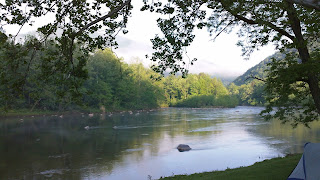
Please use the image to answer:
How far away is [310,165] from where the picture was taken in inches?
261

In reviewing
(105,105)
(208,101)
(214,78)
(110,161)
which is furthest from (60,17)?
(214,78)

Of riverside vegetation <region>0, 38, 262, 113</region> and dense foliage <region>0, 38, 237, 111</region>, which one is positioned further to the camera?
dense foliage <region>0, 38, 237, 111</region>

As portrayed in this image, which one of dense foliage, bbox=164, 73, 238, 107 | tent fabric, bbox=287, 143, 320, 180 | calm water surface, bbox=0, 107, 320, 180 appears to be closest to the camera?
tent fabric, bbox=287, 143, 320, 180

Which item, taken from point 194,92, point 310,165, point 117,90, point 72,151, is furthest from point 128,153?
point 194,92

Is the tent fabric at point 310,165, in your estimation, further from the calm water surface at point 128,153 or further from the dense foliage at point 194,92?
the dense foliage at point 194,92

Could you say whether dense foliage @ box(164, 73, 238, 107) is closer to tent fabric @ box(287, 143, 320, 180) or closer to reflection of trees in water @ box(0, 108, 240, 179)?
reflection of trees in water @ box(0, 108, 240, 179)

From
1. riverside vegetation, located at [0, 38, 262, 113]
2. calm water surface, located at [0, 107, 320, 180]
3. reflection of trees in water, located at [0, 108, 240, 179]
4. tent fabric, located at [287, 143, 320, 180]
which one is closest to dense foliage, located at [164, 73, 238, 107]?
riverside vegetation, located at [0, 38, 262, 113]

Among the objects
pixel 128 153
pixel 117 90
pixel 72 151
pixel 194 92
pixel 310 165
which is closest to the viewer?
Result: pixel 310 165

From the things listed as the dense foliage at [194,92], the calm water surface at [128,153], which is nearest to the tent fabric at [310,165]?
the calm water surface at [128,153]

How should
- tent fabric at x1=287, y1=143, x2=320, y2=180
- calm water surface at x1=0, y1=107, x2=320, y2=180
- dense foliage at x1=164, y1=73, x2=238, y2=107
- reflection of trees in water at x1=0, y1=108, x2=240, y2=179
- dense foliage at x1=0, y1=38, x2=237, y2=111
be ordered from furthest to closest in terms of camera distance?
1. dense foliage at x1=164, y1=73, x2=238, y2=107
2. dense foliage at x1=0, y1=38, x2=237, y2=111
3. reflection of trees in water at x1=0, y1=108, x2=240, y2=179
4. calm water surface at x1=0, y1=107, x2=320, y2=180
5. tent fabric at x1=287, y1=143, x2=320, y2=180

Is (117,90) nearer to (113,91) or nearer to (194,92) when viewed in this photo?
(113,91)

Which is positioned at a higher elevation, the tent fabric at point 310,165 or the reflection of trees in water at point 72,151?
the tent fabric at point 310,165

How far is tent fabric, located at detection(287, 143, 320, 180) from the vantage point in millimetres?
6452

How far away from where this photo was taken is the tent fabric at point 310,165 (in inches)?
254
